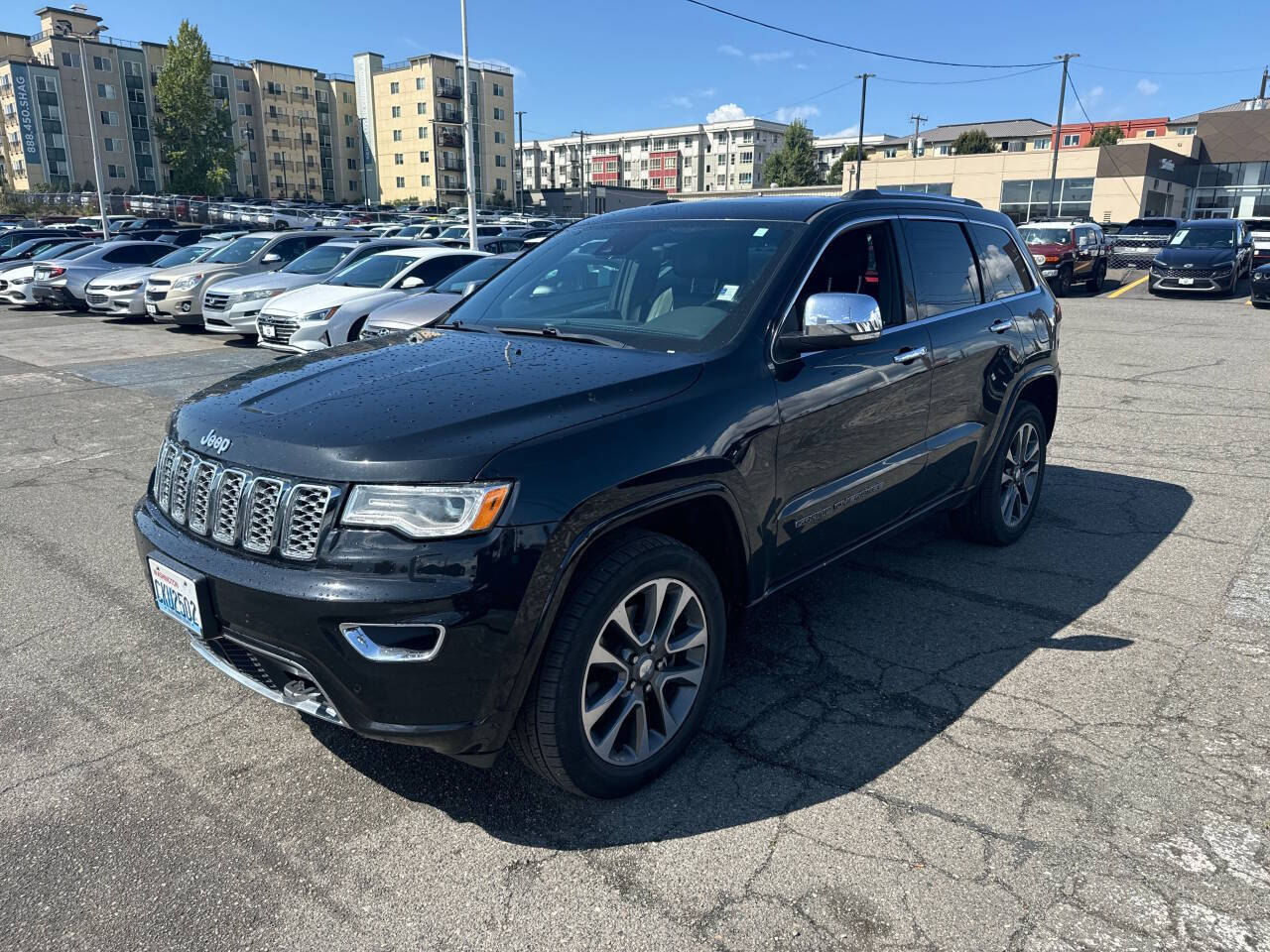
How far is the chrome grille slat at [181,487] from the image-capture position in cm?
279

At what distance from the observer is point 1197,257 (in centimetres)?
2038

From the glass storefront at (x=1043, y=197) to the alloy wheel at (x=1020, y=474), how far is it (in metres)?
53.2

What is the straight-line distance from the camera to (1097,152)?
51031 mm

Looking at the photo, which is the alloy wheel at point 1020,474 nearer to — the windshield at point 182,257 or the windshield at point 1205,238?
the windshield at point 182,257

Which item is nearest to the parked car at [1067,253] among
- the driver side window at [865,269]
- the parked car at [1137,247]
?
the parked car at [1137,247]

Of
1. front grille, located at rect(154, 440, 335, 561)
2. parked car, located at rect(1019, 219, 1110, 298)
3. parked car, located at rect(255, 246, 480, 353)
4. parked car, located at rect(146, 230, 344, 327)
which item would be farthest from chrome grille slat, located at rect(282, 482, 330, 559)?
parked car, located at rect(1019, 219, 1110, 298)

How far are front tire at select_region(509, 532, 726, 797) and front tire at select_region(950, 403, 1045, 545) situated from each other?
245cm

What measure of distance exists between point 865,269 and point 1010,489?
1.93 metres

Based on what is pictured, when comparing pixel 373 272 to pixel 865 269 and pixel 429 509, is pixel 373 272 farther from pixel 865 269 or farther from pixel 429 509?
pixel 429 509

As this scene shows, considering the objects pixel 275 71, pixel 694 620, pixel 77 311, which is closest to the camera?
pixel 694 620

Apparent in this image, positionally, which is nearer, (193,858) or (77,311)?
(193,858)

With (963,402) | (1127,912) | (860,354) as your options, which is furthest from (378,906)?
(963,402)

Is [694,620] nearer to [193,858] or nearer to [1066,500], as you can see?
[193,858]

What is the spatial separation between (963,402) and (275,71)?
4224 inches
